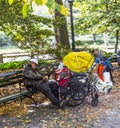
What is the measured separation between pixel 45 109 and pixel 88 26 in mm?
9903

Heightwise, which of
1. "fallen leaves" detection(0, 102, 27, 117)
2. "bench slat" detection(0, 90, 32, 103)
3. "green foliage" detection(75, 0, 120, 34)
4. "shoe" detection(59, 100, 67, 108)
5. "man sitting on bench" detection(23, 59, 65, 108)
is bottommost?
"fallen leaves" detection(0, 102, 27, 117)

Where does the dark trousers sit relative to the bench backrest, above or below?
below

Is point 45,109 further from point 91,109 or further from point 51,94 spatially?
point 91,109

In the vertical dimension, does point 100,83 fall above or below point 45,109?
above

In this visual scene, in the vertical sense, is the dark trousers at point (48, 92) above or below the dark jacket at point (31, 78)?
below

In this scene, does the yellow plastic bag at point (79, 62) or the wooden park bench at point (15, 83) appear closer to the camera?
the wooden park bench at point (15, 83)

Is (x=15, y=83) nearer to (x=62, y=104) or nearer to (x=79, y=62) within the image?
(x=62, y=104)

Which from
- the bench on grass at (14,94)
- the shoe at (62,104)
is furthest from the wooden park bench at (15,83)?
the shoe at (62,104)

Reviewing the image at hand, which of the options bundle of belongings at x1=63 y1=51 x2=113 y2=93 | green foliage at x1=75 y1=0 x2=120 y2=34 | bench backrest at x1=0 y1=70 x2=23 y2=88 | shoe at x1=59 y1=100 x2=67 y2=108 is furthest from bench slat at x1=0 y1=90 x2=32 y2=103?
green foliage at x1=75 y1=0 x2=120 y2=34

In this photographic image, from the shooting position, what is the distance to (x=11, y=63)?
1636 cm

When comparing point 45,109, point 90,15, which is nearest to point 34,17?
point 45,109

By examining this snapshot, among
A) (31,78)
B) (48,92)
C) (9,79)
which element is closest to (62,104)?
(48,92)

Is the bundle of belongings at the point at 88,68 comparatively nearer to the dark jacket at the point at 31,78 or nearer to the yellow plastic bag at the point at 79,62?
the yellow plastic bag at the point at 79,62

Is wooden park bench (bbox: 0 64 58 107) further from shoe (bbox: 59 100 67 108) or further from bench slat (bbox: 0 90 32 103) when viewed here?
shoe (bbox: 59 100 67 108)
